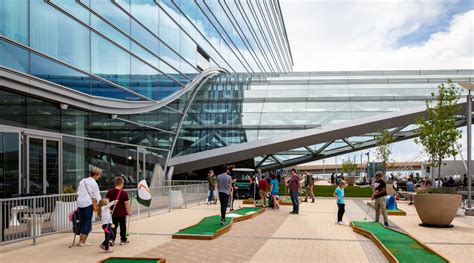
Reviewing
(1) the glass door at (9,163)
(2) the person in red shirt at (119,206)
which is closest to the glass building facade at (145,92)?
(1) the glass door at (9,163)

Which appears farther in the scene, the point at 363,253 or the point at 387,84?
the point at 387,84

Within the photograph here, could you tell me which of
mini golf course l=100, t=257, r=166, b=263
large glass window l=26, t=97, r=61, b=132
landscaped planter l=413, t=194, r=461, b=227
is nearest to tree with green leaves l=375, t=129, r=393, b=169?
landscaped planter l=413, t=194, r=461, b=227

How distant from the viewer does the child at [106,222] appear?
1083 cm

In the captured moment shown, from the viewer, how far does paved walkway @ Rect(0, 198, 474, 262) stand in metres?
10.3

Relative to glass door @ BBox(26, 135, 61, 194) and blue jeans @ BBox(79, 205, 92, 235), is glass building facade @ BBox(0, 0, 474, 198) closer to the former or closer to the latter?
glass door @ BBox(26, 135, 61, 194)

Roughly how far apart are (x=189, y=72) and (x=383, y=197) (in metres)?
19.4

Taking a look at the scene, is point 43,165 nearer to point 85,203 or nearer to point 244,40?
point 85,203

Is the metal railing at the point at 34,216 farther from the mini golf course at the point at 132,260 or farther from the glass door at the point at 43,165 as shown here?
the mini golf course at the point at 132,260

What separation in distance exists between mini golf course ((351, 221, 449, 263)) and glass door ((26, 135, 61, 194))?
29.8 ft

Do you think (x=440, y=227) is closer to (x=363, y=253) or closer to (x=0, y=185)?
(x=363, y=253)

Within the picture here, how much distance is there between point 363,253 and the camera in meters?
11.0

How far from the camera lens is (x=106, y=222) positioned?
11047 millimetres

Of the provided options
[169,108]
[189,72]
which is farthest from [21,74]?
[189,72]

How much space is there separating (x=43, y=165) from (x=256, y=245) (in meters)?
7.41
